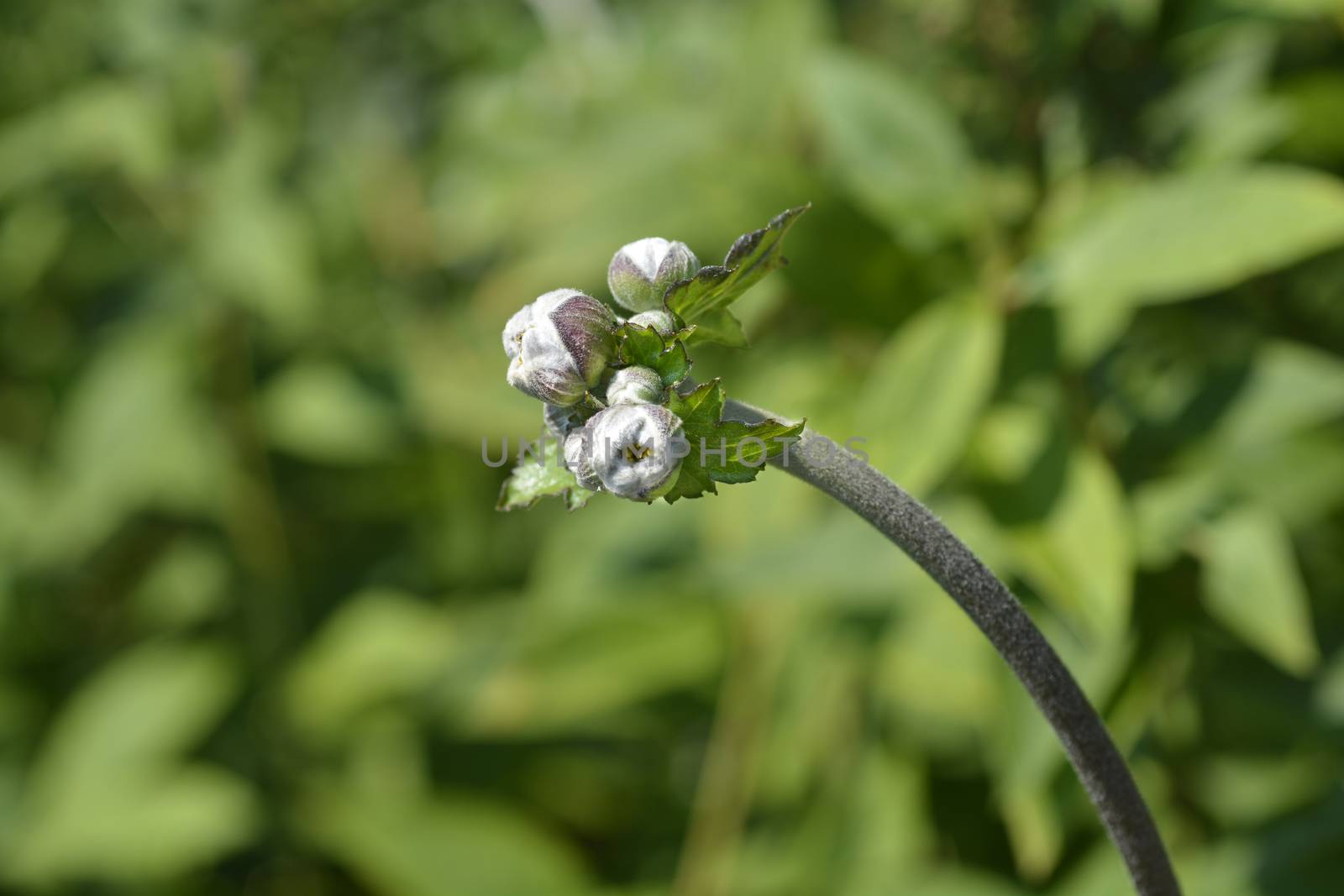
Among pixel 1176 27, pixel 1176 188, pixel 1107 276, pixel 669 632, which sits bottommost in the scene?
pixel 669 632

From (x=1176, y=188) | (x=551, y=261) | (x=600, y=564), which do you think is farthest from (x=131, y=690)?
(x=1176, y=188)

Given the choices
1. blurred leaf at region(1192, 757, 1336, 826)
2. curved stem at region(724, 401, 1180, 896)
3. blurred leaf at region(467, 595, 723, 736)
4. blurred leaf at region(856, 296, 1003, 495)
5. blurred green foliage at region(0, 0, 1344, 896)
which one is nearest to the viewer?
curved stem at region(724, 401, 1180, 896)

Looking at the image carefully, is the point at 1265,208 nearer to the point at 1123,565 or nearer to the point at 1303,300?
the point at 1123,565

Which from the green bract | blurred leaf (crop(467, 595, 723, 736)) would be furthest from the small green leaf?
blurred leaf (crop(467, 595, 723, 736))

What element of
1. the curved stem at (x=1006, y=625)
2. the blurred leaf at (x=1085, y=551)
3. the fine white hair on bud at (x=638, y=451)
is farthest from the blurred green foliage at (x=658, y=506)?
the fine white hair on bud at (x=638, y=451)

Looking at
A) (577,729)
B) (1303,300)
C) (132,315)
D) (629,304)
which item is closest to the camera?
(629,304)

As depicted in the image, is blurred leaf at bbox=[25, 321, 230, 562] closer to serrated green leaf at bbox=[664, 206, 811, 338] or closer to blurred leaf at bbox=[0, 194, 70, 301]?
blurred leaf at bbox=[0, 194, 70, 301]
